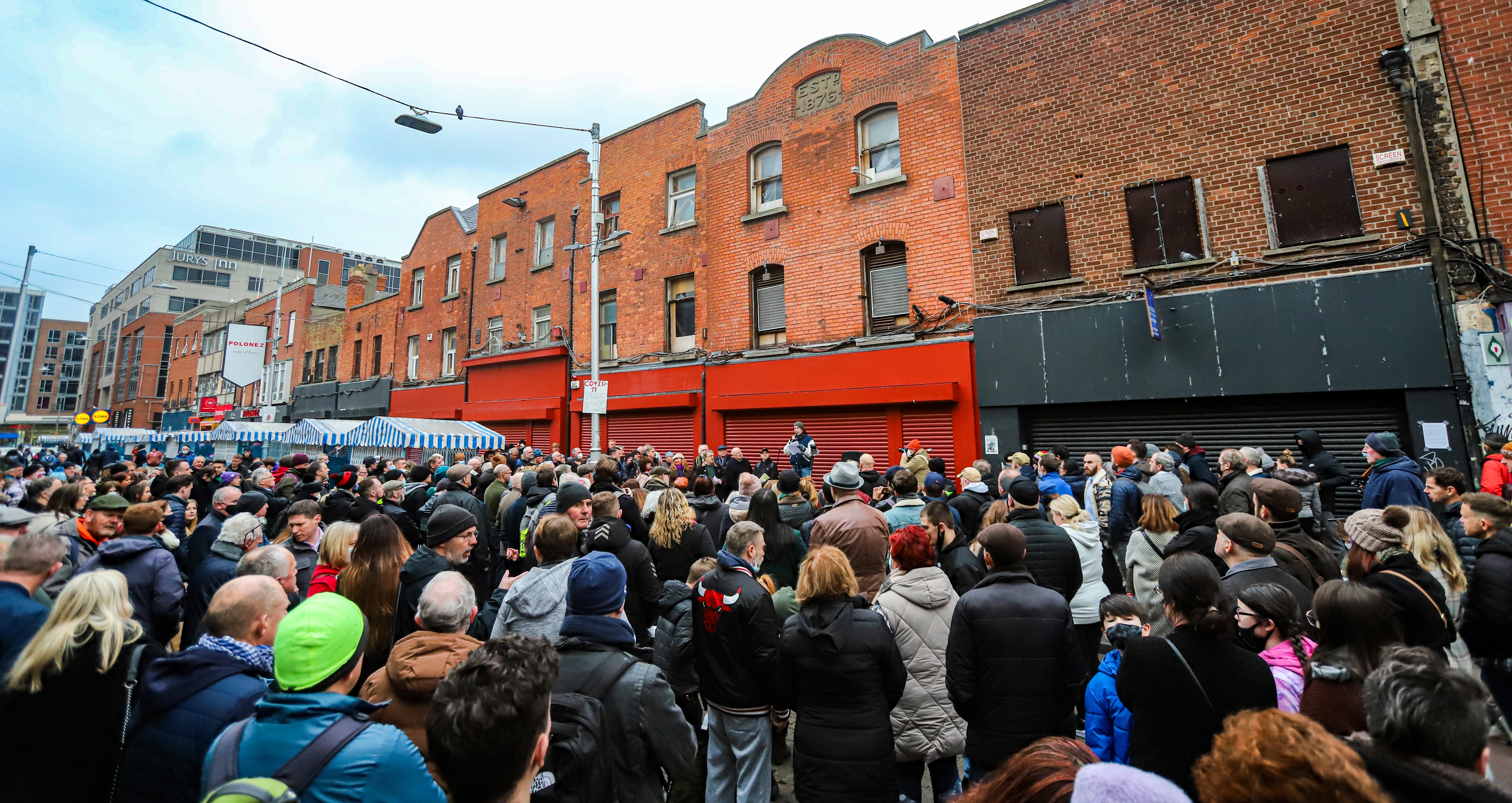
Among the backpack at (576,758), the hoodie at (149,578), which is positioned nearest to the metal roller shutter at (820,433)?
the hoodie at (149,578)

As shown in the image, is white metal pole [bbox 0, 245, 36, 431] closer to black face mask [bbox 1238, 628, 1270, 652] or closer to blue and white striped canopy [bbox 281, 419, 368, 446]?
blue and white striped canopy [bbox 281, 419, 368, 446]

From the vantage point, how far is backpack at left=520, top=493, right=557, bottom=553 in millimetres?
6234

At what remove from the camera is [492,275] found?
22.8 meters

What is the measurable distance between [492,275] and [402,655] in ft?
73.7

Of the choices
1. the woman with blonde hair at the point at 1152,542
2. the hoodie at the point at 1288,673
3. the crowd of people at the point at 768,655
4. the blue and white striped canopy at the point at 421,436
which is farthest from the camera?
the blue and white striped canopy at the point at 421,436

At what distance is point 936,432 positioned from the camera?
504 inches

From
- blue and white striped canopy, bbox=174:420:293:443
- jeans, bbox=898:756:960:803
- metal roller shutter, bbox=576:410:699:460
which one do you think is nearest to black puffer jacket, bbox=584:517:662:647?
jeans, bbox=898:756:960:803

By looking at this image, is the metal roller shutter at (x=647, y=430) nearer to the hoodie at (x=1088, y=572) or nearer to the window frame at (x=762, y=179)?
the window frame at (x=762, y=179)

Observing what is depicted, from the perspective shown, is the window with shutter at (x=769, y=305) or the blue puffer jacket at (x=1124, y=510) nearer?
the blue puffer jacket at (x=1124, y=510)

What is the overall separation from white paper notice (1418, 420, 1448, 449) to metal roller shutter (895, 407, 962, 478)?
254 inches

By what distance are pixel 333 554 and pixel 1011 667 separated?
177 inches

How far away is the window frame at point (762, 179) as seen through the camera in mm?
15773

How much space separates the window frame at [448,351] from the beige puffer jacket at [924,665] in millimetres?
23845

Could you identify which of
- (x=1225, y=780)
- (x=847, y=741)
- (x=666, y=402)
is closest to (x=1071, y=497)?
(x=847, y=741)
